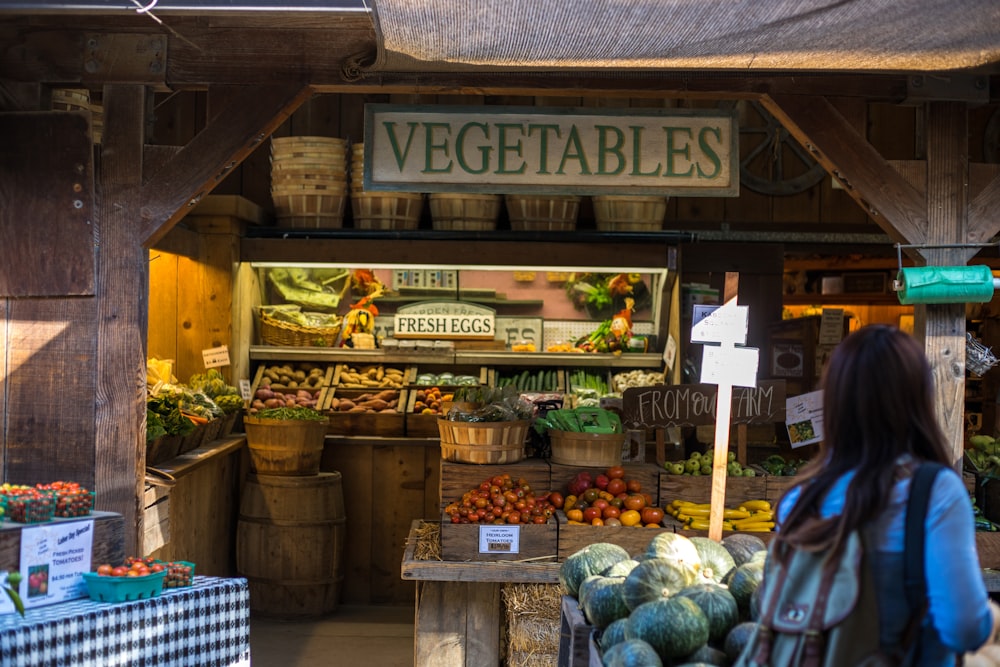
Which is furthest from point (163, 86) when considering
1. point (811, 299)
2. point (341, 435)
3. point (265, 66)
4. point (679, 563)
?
point (811, 299)

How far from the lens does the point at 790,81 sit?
4770 mm

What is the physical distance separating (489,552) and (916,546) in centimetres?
327

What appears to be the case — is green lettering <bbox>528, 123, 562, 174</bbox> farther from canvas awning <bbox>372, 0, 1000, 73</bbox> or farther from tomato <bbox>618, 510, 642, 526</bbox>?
tomato <bbox>618, 510, 642, 526</bbox>

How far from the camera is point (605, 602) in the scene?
11.5 feet

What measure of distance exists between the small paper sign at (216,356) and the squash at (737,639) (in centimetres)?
542

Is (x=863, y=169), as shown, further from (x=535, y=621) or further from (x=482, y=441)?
(x=535, y=621)

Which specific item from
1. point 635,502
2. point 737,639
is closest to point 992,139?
point 635,502

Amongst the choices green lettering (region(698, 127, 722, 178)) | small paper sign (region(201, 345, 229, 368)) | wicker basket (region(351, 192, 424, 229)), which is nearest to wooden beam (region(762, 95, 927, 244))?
green lettering (region(698, 127, 722, 178))

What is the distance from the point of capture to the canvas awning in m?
3.43

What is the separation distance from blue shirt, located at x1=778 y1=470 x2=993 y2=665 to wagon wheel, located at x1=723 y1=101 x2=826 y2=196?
6.50 meters

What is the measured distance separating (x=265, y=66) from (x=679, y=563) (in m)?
2.94

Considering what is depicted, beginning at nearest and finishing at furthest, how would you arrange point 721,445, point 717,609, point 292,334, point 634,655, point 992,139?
point 634,655, point 717,609, point 721,445, point 992,139, point 292,334

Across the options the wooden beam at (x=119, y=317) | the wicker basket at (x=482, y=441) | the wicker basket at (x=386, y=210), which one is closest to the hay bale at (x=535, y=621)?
the wicker basket at (x=482, y=441)

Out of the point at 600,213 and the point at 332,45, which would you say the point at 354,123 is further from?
the point at 332,45
